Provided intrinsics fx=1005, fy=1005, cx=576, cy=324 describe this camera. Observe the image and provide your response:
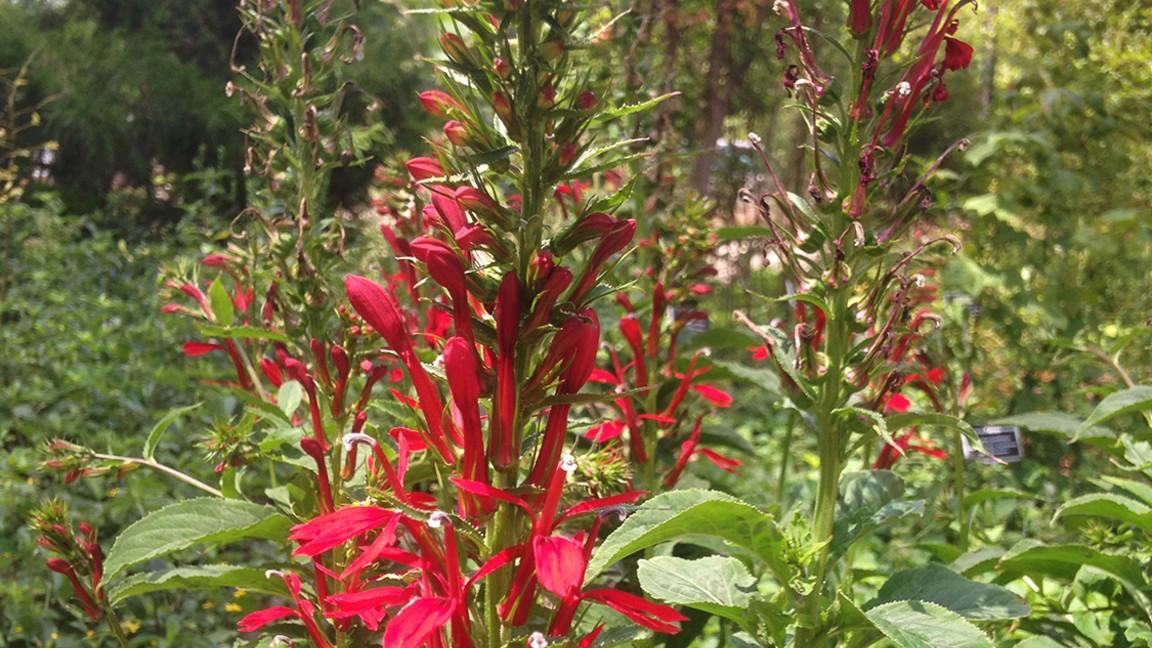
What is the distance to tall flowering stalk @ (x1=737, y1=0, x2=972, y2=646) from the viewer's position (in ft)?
4.16

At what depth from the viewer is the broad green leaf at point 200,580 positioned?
1.27 meters

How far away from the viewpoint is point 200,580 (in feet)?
4.30

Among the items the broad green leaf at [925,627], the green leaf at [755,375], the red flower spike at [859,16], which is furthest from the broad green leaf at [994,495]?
the red flower spike at [859,16]

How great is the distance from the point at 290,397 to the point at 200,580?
1.06 ft

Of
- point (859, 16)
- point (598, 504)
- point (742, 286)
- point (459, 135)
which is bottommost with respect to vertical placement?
point (742, 286)

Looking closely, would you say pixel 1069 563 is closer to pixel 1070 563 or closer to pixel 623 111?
pixel 1070 563

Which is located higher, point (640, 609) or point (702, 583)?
point (640, 609)

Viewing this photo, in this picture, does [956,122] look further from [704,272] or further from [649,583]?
[649,583]

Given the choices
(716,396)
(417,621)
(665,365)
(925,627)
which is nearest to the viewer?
(417,621)

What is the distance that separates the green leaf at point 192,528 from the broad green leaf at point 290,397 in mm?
211

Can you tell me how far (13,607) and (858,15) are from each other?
6.63 feet

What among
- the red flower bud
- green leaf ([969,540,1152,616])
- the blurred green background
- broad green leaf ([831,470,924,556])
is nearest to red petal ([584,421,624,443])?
broad green leaf ([831,470,924,556])

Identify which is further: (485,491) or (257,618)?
(257,618)

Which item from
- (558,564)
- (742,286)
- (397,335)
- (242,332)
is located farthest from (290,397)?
(742,286)
